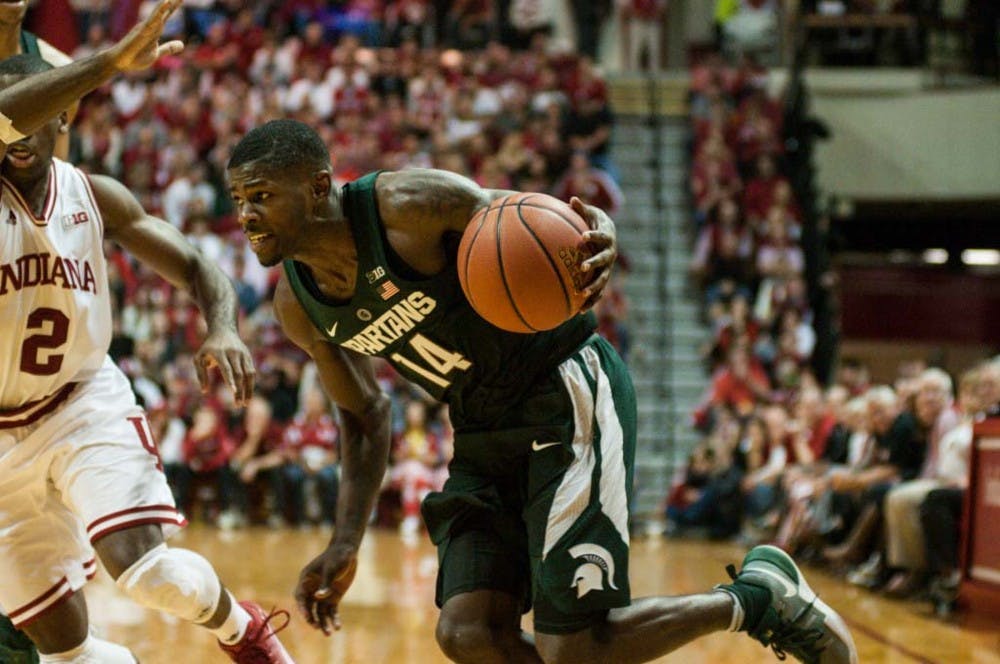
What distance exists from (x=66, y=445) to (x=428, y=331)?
45.4 inches

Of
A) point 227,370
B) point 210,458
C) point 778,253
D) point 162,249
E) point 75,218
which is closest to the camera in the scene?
point 227,370

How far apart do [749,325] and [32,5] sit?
11.7m

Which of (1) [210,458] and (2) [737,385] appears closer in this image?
(2) [737,385]

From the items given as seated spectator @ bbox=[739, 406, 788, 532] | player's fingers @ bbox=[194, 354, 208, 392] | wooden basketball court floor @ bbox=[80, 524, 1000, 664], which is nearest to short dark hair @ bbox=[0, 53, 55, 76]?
player's fingers @ bbox=[194, 354, 208, 392]

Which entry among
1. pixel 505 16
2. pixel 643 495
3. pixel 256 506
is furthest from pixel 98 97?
pixel 643 495

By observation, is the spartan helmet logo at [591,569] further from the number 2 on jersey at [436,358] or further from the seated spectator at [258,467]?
the seated spectator at [258,467]

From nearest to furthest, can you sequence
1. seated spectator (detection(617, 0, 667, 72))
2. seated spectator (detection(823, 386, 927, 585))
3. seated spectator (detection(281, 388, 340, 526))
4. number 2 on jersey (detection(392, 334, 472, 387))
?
number 2 on jersey (detection(392, 334, 472, 387)) → seated spectator (detection(823, 386, 927, 585)) → seated spectator (detection(281, 388, 340, 526)) → seated spectator (detection(617, 0, 667, 72))

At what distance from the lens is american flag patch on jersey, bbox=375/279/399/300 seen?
3934 mm

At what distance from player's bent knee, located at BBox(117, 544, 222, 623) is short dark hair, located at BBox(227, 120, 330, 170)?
1.15m

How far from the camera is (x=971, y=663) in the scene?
6125 mm

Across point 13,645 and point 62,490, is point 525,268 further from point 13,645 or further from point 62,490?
point 13,645

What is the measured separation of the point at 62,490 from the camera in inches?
165

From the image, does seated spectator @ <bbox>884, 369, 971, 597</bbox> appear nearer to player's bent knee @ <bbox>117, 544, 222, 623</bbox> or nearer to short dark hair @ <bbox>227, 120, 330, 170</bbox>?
player's bent knee @ <bbox>117, 544, 222, 623</bbox>

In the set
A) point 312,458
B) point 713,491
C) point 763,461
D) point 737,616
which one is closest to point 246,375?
point 737,616
